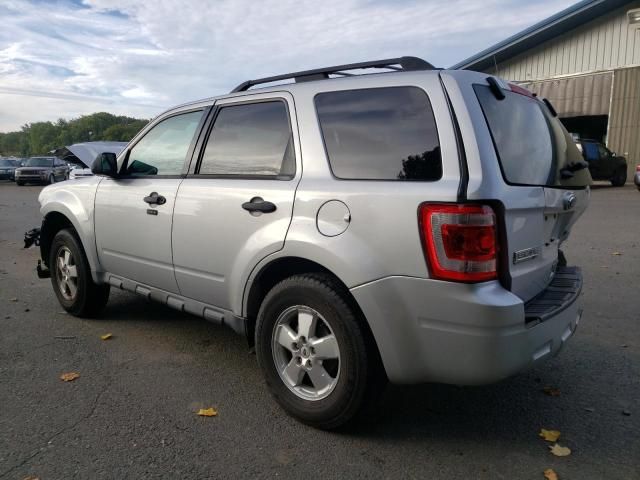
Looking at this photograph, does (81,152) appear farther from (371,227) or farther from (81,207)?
(371,227)

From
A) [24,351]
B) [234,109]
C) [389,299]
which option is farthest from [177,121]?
[389,299]

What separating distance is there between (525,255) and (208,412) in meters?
1.97

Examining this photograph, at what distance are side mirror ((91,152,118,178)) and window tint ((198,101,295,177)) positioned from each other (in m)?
1.00

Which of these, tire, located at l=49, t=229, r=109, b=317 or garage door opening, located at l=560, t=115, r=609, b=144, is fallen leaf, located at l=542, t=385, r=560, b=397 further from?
garage door opening, located at l=560, t=115, r=609, b=144

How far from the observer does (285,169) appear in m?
3.20

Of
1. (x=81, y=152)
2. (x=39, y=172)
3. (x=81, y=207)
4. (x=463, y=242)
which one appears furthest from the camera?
(x=39, y=172)

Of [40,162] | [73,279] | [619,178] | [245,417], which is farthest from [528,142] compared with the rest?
[40,162]

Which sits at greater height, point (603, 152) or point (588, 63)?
point (588, 63)

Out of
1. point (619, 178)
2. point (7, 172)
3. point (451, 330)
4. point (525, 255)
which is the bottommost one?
point (7, 172)

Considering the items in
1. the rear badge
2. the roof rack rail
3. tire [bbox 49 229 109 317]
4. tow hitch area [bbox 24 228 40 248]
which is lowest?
tire [bbox 49 229 109 317]

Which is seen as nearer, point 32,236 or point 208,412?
point 208,412

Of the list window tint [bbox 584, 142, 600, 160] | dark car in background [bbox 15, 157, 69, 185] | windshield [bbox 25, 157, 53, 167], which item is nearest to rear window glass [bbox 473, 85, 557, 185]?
window tint [bbox 584, 142, 600, 160]

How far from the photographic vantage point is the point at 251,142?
11.4ft

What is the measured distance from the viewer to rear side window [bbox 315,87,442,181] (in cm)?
266
